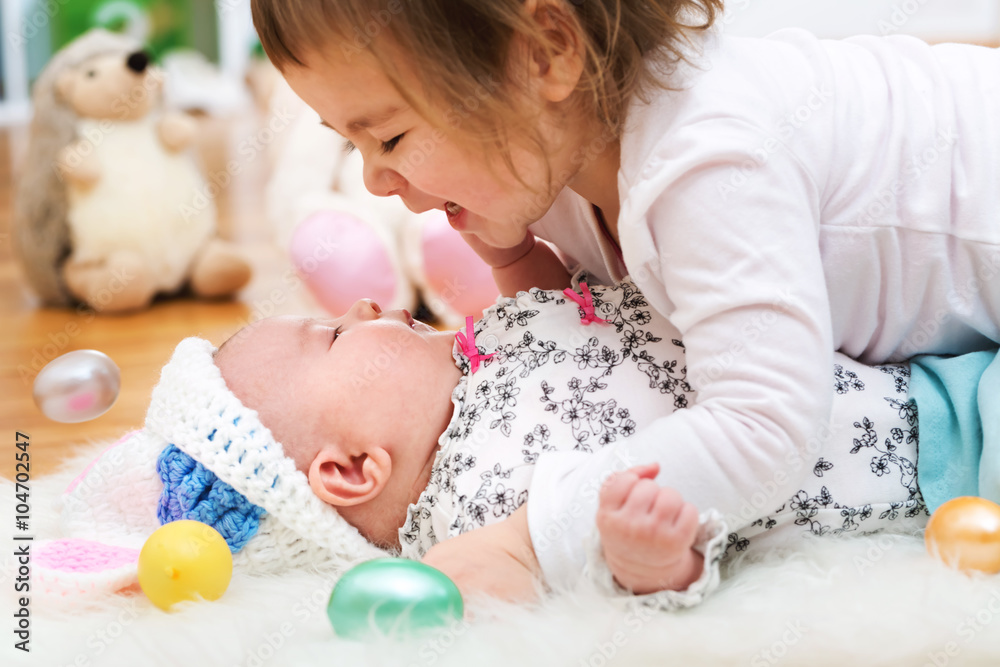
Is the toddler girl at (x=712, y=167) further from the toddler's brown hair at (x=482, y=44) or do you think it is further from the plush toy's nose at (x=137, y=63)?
the plush toy's nose at (x=137, y=63)

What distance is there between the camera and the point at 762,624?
74cm

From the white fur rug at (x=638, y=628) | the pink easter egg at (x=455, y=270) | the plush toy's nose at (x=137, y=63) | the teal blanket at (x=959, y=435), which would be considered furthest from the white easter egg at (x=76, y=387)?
the plush toy's nose at (x=137, y=63)

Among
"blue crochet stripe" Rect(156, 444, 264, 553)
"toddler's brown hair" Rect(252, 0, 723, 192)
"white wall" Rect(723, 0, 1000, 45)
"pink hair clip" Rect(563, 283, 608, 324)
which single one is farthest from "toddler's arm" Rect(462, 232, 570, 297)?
"white wall" Rect(723, 0, 1000, 45)

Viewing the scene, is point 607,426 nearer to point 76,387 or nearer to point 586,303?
point 586,303

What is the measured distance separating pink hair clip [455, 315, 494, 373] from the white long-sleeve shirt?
173 millimetres

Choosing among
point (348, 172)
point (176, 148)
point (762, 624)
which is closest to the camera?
point (762, 624)

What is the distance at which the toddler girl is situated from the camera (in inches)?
31.2

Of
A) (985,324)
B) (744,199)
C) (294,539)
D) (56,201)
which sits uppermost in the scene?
(744,199)

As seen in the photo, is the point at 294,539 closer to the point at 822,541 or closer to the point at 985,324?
the point at 822,541

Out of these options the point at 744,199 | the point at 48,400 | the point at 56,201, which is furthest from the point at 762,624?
the point at 56,201

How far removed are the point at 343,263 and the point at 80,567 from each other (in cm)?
95

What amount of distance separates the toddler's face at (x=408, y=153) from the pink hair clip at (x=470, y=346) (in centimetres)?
12

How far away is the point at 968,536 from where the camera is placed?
0.80 metres

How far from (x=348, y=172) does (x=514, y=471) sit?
3.92ft
